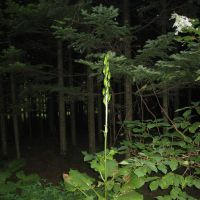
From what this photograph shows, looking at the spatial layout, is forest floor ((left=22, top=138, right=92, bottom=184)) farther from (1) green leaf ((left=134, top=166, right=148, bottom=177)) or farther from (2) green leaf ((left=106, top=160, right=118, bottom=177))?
(2) green leaf ((left=106, top=160, right=118, bottom=177))

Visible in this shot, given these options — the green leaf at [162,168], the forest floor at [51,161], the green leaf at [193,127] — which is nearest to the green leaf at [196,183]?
the green leaf at [162,168]

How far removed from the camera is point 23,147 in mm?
18766

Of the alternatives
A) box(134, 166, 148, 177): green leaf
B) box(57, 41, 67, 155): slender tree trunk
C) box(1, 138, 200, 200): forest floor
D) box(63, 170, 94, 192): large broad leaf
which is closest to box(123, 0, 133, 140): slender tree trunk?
box(1, 138, 200, 200): forest floor

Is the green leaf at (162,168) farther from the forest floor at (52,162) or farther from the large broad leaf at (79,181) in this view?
the forest floor at (52,162)

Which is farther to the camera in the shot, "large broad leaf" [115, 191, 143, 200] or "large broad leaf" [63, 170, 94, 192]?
"large broad leaf" [63, 170, 94, 192]

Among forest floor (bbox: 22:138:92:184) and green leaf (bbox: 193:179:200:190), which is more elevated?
green leaf (bbox: 193:179:200:190)

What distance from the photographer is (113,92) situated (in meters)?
7.77

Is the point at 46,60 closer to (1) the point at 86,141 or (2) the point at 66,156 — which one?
(1) the point at 86,141

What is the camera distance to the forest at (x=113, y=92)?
2633mm

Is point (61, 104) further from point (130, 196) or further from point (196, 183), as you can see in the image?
point (130, 196)

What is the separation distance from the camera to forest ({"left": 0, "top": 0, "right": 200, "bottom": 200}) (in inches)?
104

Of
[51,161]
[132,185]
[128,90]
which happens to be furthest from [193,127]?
[51,161]

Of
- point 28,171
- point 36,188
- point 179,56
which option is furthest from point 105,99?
point 28,171

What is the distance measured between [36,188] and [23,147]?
483 inches
